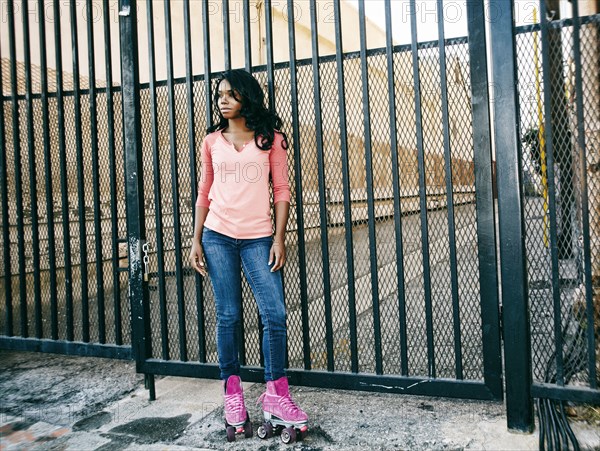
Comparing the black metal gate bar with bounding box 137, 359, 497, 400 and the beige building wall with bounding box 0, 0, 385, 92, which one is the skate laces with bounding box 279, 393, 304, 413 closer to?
the black metal gate bar with bounding box 137, 359, 497, 400

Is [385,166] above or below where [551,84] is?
below

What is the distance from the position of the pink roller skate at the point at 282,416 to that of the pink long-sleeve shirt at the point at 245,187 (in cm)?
73

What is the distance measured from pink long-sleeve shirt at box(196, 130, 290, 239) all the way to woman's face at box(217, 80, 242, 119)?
0.14 m

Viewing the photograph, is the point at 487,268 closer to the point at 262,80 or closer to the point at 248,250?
the point at 248,250

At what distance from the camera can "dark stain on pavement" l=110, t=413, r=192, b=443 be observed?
7.70 feet

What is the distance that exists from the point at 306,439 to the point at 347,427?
219 millimetres

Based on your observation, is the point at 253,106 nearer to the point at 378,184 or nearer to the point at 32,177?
the point at 378,184

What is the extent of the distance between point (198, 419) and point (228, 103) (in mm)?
1614

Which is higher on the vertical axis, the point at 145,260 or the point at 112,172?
the point at 112,172

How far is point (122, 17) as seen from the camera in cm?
284

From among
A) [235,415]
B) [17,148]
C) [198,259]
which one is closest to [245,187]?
[198,259]

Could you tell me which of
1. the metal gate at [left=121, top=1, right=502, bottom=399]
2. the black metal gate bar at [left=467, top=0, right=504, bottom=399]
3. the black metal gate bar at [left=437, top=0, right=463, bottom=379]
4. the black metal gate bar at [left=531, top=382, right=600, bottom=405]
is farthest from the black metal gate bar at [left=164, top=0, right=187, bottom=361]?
the black metal gate bar at [left=531, top=382, right=600, bottom=405]

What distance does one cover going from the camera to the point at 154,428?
96.3 inches

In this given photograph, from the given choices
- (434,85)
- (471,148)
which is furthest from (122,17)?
(471,148)
